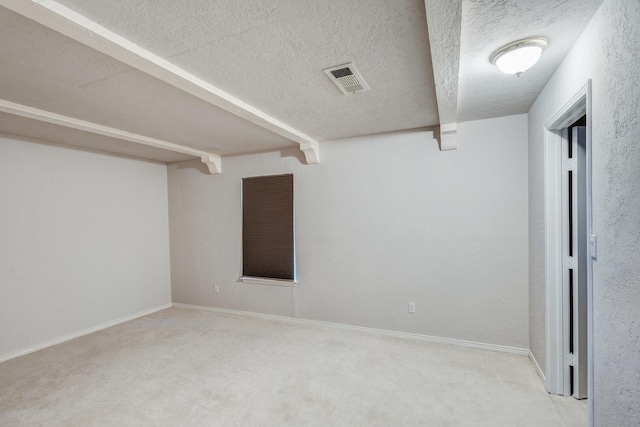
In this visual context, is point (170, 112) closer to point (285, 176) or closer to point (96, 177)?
point (285, 176)

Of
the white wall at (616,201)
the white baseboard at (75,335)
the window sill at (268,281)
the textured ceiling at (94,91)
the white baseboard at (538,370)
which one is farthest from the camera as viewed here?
the window sill at (268,281)

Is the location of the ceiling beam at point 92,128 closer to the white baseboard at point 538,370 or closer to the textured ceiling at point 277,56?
the textured ceiling at point 277,56

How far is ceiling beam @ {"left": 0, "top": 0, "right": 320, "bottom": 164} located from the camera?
4.50 ft

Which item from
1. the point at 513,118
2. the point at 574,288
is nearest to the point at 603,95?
the point at 574,288

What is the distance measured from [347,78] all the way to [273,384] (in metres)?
2.58

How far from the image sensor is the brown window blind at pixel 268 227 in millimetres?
4312

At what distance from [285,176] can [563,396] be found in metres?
3.67

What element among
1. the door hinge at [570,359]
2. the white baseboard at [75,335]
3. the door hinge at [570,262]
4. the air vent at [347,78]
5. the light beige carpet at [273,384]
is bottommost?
the white baseboard at [75,335]

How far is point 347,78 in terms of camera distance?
7.23 ft

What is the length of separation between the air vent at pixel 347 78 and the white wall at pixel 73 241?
12.5 feet

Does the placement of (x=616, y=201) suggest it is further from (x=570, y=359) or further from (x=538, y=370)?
(x=538, y=370)

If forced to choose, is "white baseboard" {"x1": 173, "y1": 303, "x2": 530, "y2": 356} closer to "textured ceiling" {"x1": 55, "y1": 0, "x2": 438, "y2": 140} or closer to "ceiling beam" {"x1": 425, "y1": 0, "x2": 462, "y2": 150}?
"ceiling beam" {"x1": 425, "y1": 0, "x2": 462, "y2": 150}

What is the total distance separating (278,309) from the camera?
4383mm

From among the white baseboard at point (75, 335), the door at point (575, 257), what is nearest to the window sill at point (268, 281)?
the white baseboard at point (75, 335)
